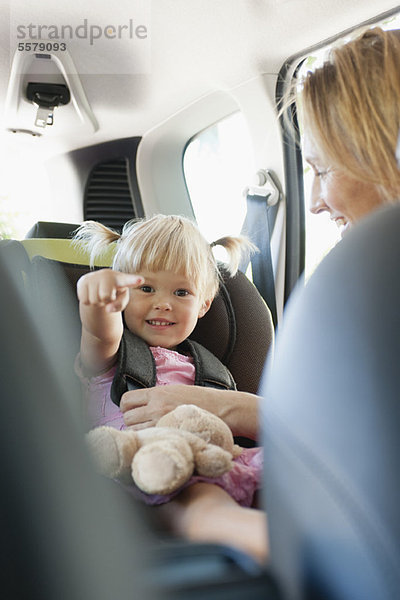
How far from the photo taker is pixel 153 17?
2078 mm

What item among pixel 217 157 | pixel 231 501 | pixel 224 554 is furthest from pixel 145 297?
pixel 217 157

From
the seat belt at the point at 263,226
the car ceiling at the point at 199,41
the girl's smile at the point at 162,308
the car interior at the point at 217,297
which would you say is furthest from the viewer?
the seat belt at the point at 263,226

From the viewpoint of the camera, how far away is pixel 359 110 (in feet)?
3.03

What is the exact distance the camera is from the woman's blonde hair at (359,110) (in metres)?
0.92

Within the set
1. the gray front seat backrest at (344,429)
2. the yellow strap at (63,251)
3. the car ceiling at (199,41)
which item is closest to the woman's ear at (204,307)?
the yellow strap at (63,251)

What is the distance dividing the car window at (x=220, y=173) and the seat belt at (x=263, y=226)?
7 cm

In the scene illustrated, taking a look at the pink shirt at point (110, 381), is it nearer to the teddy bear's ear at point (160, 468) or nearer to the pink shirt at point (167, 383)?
the pink shirt at point (167, 383)

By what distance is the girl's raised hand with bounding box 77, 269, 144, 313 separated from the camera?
82cm

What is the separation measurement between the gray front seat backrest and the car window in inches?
78.7

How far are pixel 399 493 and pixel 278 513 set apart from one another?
9cm

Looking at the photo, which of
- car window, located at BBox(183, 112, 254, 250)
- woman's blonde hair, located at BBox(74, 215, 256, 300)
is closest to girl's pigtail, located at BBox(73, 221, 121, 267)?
woman's blonde hair, located at BBox(74, 215, 256, 300)

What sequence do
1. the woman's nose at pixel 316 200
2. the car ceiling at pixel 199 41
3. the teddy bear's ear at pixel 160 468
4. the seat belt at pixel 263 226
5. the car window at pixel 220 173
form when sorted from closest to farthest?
the teddy bear's ear at pixel 160 468 < the woman's nose at pixel 316 200 < the car ceiling at pixel 199 41 < the seat belt at pixel 263 226 < the car window at pixel 220 173

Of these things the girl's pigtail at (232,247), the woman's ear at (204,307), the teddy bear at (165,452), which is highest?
the girl's pigtail at (232,247)

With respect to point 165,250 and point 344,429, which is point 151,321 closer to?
point 165,250
